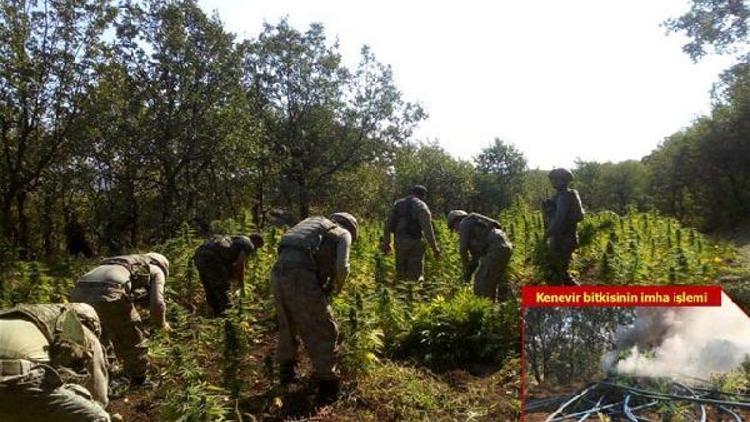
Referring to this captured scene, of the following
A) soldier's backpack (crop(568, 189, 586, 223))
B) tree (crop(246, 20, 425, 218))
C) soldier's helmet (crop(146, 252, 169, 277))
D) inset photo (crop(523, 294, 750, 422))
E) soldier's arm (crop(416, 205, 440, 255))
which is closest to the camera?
inset photo (crop(523, 294, 750, 422))

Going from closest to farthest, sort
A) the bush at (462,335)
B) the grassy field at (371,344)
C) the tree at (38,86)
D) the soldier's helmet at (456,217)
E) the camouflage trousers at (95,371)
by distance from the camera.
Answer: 1. the camouflage trousers at (95,371)
2. the grassy field at (371,344)
3. the bush at (462,335)
4. the soldier's helmet at (456,217)
5. the tree at (38,86)

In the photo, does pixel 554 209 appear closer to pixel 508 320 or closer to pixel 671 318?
pixel 508 320

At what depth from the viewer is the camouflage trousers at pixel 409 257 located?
10.3 metres

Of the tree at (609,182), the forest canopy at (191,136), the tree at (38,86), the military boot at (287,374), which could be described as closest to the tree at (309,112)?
the forest canopy at (191,136)

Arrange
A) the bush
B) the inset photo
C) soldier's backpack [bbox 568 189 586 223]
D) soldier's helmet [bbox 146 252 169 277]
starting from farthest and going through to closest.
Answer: soldier's backpack [bbox 568 189 586 223]
the bush
soldier's helmet [bbox 146 252 169 277]
the inset photo

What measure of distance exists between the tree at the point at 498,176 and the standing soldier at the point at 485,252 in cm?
3629

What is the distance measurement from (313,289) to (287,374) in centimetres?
107

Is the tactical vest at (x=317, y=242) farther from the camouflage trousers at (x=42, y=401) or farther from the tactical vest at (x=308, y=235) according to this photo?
the camouflage trousers at (x=42, y=401)

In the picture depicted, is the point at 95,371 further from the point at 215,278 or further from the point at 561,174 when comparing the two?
the point at 561,174

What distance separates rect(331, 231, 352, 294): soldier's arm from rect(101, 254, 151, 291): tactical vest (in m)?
2.13

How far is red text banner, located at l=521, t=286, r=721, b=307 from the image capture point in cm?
336

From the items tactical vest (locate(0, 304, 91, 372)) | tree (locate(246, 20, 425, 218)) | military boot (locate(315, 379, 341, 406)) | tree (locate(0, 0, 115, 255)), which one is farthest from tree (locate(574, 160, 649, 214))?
tactical vest (locate(0, 304, 91, 372))

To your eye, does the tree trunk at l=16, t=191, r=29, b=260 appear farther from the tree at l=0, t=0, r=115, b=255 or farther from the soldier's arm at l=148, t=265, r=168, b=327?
the soldier's arm at l=148, t=265, r=168, b=327

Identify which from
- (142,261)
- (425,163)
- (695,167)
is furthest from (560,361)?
(425,163)
